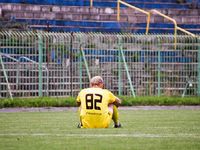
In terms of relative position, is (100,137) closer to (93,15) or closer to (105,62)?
(105,62)

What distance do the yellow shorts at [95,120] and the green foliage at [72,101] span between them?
11.8m

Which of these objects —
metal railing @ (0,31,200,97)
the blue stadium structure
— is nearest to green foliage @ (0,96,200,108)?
metal railing @ (0,31,200,97)

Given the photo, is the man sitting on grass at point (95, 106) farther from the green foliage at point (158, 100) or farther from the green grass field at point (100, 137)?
the green foliage at point (158, 100)

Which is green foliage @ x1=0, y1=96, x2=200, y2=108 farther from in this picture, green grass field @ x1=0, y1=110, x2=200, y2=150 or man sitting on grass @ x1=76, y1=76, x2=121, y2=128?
man sitting on grass @ x1=76, y1=76, x2=121, y2=128

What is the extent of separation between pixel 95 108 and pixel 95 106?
0.04 metres

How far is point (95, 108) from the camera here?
629 inches

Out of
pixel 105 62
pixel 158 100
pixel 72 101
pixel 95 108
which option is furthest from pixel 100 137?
pixel 105 62

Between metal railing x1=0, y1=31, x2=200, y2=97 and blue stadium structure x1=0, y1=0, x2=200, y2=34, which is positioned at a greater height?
blue stadium structure x1=0, y1=0, x2=200, y2=34

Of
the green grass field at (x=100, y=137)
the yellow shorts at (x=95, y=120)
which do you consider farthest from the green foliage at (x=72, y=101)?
the yellow shorts at (x=95, y=120)

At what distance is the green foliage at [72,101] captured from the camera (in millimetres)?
28156

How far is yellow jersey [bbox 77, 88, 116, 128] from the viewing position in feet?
52.4

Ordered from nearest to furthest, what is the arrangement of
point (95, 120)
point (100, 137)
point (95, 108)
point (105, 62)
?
Answer: 1. point (100, 137)
2. point (95, 108)
3. point (95, 120)
4. point (105, 62)

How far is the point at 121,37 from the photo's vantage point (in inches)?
1218

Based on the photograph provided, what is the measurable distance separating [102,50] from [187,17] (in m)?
8.51
